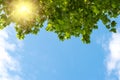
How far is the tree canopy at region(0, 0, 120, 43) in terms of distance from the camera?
54.3 ft

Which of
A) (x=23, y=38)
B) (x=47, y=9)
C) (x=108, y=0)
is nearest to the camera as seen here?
(x=108, y=0)

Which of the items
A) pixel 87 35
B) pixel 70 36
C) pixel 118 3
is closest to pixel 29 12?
pixel 70 36

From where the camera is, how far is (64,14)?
16719 mm

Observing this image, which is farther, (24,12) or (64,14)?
(24,12)

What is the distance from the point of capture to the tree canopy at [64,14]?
16.6 m

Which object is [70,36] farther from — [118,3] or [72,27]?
[118,3]

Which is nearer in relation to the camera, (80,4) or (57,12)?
(57,12)

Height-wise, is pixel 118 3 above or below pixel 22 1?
above

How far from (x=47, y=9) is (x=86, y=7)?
2.75m

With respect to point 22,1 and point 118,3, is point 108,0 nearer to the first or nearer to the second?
point 118,3

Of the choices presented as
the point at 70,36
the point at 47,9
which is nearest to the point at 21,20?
the point at 47,9

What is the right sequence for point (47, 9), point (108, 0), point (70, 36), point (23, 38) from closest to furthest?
point (108, 0), point (47, 9), point (70, 36), point (23, 38)

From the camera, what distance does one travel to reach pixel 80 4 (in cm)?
1811

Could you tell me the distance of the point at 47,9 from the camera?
1747 centimetres
